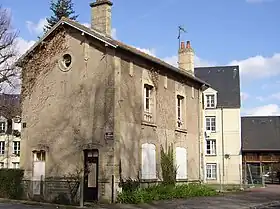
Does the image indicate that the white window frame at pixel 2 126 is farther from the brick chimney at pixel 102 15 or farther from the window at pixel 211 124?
the brick chimney at pixel 102 15

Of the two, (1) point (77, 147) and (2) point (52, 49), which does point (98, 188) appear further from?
(2) point (52, 49)

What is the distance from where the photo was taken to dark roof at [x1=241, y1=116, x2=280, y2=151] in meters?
57.1

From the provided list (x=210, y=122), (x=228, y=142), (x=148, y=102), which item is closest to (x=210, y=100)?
(x=210, y=122)

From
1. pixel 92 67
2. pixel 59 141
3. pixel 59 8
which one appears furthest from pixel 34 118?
pixel 59 8

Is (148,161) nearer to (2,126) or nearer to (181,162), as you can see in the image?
(181,162)

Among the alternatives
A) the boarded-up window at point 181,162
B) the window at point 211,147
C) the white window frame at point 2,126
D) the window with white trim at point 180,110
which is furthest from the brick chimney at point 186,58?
the white window frame at point 2,126

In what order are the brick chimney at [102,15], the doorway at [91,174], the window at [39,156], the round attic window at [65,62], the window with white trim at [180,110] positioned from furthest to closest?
the window with white trim at [180,110] < the window at [39,156] < the brick chimney at [102,15] < the round attic window at [65,62] < the doorway at [91,174]

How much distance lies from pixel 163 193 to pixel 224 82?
33.2 metres

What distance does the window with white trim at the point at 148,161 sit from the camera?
23656 mm

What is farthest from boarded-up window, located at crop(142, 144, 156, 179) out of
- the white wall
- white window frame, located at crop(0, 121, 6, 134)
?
white window frame, located at crop(0, 121, 6, 134)

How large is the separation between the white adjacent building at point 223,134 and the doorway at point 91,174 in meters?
29.9

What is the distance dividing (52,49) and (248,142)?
39.4 metres

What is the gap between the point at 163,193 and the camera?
23.7 m

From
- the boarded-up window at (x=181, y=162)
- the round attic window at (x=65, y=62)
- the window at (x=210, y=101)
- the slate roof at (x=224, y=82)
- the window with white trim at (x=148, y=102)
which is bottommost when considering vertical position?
the boarded-up window at (x=181, y=162)
